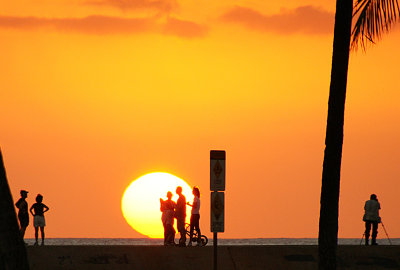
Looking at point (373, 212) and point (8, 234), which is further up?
point (8, 234)

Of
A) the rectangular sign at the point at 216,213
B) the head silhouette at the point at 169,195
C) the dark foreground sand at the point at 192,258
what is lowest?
the dark foreground sand at the point at 192,258

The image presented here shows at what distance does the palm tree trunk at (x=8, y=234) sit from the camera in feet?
48.5

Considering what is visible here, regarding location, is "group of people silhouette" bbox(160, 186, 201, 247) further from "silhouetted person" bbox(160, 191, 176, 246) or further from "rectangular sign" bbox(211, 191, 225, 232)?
"rectangular sign" bbox(211, 191, 225, 232)

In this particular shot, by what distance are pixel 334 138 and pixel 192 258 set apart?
586 centimetres

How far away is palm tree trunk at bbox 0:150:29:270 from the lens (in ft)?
48.5

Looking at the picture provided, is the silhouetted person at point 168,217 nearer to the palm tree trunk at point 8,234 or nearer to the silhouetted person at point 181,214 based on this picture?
the silhouetted person at point 181,214

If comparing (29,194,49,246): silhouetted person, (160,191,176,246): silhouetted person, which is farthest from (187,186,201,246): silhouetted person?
(29,194,49,246): silhouetted person

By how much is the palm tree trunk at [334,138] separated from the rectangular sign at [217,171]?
2.67 metres

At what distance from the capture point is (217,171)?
20094 mm

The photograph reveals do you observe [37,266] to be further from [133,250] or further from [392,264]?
[392,264]

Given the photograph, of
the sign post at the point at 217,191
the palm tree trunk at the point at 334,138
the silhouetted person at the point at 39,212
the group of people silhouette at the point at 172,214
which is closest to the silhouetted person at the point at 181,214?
the group of people silhouette at the point at 172,214

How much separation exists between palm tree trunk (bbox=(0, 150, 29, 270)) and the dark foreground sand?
10.4m

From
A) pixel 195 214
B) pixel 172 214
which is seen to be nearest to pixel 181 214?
pixel 172 214

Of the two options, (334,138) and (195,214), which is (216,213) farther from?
(195,214)
